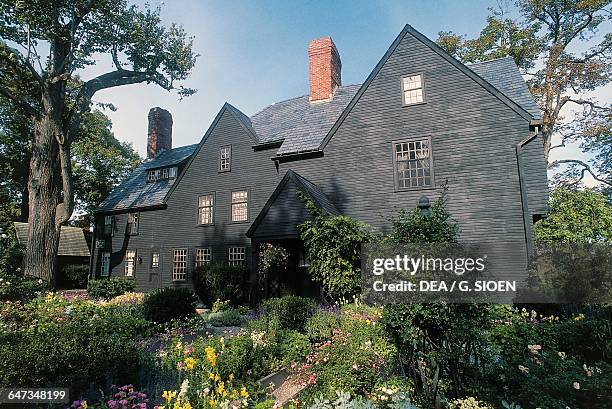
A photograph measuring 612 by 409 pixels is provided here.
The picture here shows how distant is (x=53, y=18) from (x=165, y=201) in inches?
442

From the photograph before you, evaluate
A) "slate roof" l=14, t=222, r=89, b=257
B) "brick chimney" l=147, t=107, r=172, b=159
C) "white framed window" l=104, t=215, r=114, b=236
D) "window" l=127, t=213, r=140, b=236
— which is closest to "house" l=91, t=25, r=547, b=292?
"window" l=127, t=213, r=140, b=236

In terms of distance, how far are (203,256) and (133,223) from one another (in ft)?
25.1

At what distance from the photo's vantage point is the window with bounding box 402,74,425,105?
50.2ft

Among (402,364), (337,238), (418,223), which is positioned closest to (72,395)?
(402,364)

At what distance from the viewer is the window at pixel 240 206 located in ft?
64.5

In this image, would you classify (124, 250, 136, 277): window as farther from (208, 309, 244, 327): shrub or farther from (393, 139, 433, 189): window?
(393, 139, 433, 189): window

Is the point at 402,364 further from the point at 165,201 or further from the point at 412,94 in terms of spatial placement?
the point at 165,201

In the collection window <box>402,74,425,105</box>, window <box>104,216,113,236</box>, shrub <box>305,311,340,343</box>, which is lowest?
shrub <box>305,311,340,343</box>

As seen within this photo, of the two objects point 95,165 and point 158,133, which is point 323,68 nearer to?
point 158,133

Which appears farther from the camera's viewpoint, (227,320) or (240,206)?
(240,206)

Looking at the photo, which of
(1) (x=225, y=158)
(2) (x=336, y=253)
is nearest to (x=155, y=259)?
(1) (x=225, y=158)

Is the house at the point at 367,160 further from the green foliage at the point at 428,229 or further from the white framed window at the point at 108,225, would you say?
the green foliage at the point at 428,229

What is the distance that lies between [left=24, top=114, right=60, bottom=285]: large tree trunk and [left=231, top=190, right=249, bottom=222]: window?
9.13 metres

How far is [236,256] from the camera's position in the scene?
19.4 meters
